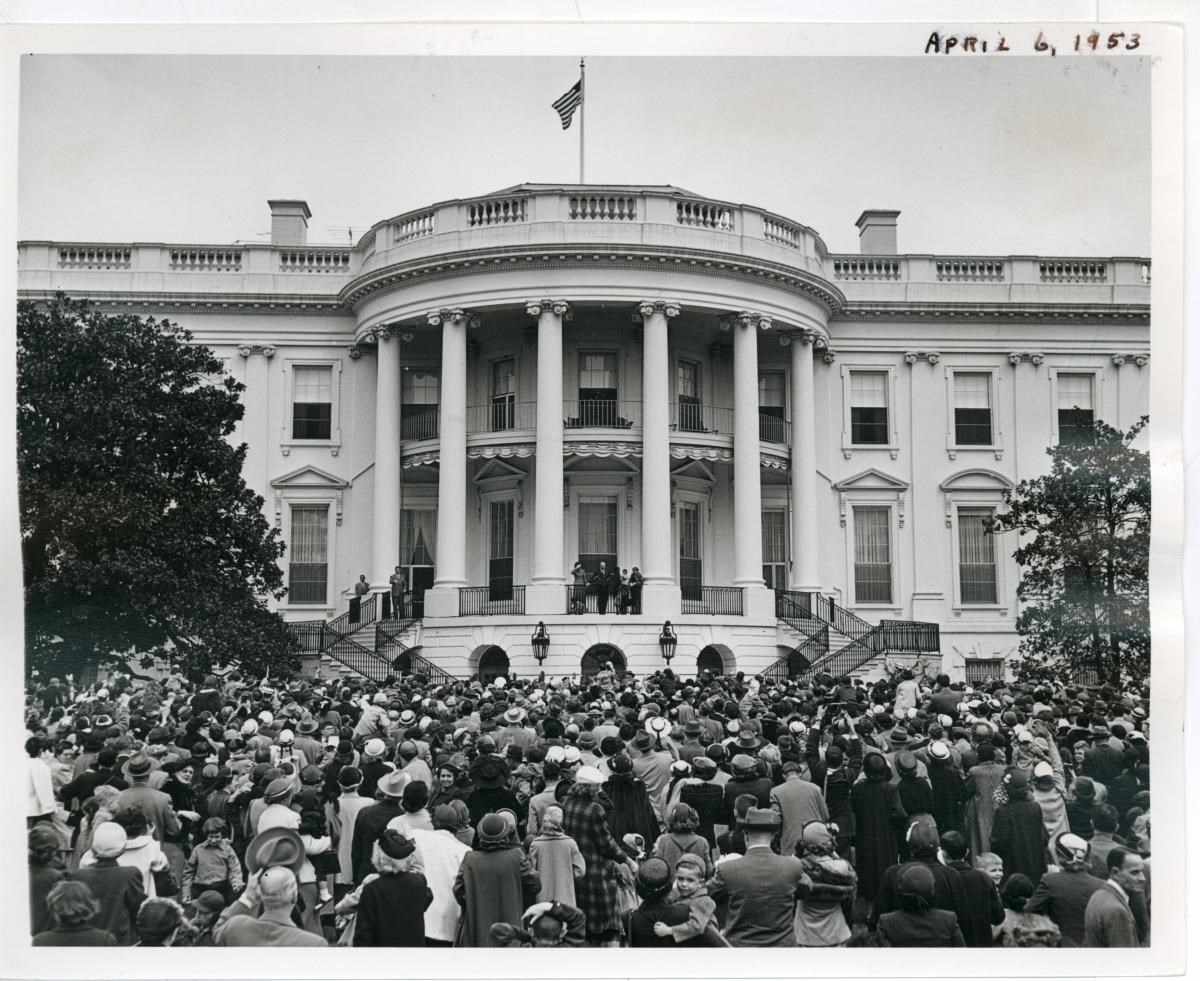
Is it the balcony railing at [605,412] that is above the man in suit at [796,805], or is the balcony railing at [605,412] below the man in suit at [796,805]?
above

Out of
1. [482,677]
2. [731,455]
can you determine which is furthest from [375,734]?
[731,455]

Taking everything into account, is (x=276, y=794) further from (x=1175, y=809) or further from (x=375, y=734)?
(x=1175, y=809)

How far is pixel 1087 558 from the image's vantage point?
1223 centimetres

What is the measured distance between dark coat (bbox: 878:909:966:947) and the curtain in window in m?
16.9

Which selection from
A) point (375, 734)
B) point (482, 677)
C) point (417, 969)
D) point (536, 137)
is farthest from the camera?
point (482, 677)

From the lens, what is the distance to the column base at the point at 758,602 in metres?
21.8

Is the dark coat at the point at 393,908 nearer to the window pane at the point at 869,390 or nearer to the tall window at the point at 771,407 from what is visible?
the window pane at the point at 869,390

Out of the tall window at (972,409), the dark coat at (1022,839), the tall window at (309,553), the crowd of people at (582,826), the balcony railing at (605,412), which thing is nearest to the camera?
the crowd of people at (582,826)

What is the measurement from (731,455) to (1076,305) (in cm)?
966

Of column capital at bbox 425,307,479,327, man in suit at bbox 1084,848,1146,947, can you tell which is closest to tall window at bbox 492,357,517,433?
column capital at bbox 425,307,479,327

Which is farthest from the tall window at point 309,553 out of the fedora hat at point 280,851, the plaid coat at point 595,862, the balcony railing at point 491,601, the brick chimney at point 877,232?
the plaid coat at point 595,862

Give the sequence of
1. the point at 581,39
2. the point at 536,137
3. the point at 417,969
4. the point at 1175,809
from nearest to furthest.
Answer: the point at 417,969, the point at 1175,809, the point at 581,39, the point at 536,137

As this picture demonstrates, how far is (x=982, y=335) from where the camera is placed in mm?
20609

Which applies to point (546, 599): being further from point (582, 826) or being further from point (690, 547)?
point (582, 826)
